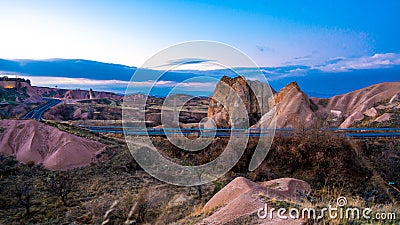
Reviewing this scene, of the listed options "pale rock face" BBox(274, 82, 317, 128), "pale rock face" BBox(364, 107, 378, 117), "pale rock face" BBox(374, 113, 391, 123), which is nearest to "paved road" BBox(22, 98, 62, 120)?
"pale rock face" BBox(274, 82, 317, 128)

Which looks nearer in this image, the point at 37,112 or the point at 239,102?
the point at 239,102

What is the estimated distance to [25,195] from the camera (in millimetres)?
11695

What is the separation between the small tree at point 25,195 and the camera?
1051 cm

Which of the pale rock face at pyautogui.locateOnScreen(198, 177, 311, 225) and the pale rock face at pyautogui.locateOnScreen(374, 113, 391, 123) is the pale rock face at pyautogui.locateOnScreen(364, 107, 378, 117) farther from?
the pale rock face at pyautogui.locateOnScreen(198, 177, 311, 225)

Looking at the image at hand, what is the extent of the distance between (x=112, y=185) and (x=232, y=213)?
379 inches

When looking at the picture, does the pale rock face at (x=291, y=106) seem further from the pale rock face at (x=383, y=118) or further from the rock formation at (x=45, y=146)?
the rock formation at (x=45, y=146)

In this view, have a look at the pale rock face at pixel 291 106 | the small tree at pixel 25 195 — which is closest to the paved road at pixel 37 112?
the small tree at pixel 25 195

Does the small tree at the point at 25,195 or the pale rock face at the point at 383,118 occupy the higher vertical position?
the pale rock face at the point at 383,118

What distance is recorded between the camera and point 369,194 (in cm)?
1217

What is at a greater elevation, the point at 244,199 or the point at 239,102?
the point at 239,102

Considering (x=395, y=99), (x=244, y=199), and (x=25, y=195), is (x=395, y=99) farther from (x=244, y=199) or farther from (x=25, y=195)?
(x=25, y=195)

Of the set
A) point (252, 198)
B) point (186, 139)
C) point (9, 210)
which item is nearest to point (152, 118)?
point (186, 139)

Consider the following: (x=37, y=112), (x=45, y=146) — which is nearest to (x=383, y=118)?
(x=45, y=146)

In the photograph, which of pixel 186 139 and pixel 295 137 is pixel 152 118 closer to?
pixel 186 139
